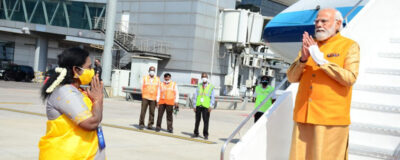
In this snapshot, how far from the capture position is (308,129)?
4.07 m

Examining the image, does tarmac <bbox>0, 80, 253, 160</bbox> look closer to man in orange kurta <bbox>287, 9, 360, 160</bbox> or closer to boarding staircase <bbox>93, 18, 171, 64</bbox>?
man in orange kurta <bbox>287, 9, 360, 160</bbox>

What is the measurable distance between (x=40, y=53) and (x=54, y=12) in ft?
14.5

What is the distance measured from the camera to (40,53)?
41812 mm

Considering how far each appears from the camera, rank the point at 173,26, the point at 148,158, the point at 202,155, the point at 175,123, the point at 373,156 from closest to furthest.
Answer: the point at 373,156 < the point at 148,158 < the point at 202,155 < the point at 175,123 < the point at 173,26

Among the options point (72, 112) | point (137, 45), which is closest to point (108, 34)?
point (137, 45)

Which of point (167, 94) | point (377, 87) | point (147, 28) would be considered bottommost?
point (167, 94)

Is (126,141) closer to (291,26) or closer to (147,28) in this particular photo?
(291,26)

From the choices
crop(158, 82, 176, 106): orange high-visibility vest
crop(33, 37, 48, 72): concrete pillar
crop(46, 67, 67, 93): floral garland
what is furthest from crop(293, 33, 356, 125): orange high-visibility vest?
crop(33, 37, 48, 72): concrete pillar

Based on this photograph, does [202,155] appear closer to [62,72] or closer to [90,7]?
[62,72]

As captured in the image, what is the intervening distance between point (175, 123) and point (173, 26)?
19.2 m

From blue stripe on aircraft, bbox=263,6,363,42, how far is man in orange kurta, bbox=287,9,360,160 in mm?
6475

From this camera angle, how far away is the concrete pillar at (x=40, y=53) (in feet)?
136

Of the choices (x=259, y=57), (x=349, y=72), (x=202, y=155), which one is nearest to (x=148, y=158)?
(x=202, y=155)

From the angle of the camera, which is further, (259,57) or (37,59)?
(37,59)
